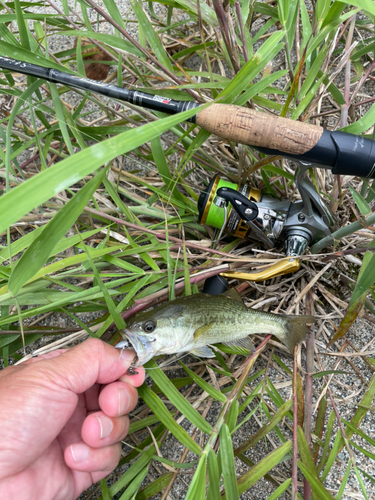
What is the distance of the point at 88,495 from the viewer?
5.82 feet

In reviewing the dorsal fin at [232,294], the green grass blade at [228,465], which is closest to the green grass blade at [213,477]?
the green grass blade at [228,465]

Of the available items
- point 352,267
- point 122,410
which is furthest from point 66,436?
point 352,267

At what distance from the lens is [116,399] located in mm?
1396

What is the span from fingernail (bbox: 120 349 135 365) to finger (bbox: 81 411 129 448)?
0.25m

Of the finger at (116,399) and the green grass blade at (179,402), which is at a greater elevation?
the green grass blade at (179,402)

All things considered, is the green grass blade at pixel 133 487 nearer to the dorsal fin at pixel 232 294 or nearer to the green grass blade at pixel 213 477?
the green grass blade at pixel 213 477

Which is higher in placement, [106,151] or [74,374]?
[106,151]

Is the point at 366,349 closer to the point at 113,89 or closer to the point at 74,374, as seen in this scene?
the point at 74,374

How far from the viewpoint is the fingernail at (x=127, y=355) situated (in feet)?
4.55

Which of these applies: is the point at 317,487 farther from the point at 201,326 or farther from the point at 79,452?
the point at 79,452

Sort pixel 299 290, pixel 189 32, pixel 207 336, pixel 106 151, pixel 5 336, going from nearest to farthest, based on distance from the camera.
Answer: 1. pixel 106 151
2. pixel 207 336
3. pixel 5 336
4. pixel 299 290
5. pixel 189 32

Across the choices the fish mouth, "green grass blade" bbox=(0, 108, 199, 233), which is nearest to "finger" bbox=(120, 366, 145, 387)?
the fish mouth

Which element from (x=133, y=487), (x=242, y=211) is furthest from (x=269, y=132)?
(x=133, y=487)

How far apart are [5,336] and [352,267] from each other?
181 cm
